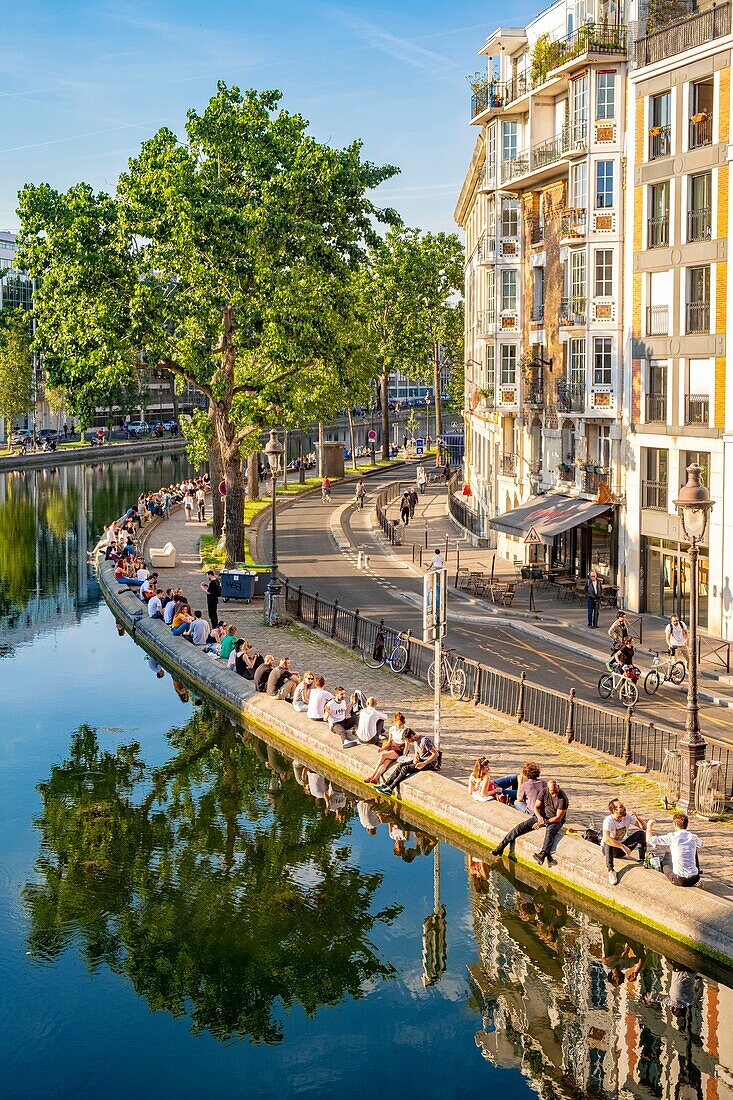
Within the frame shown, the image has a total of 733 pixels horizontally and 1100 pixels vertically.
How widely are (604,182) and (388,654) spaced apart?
63.6 ft

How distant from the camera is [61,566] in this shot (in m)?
60.9

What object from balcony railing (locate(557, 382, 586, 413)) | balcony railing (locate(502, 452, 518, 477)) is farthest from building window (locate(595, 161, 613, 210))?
balcony railing (locate(502, 452, 518, 477))

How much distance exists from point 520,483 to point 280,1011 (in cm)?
4028

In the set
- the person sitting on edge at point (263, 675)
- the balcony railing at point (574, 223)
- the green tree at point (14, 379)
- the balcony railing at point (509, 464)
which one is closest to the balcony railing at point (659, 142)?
the balcony railing at point (574, 223)

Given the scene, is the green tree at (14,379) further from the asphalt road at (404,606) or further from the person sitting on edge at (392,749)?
the person sitting on edge at (392,749)

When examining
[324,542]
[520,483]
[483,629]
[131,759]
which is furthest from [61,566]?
[131,759]

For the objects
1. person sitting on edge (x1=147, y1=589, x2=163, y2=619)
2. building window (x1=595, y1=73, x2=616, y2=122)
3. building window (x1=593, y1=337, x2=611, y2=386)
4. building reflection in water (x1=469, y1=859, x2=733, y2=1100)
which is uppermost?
building window (x1=595, y1=73, x2=616, y2=122)

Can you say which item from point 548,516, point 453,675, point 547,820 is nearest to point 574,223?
point 548,516

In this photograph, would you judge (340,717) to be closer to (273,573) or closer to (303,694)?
(303,694)

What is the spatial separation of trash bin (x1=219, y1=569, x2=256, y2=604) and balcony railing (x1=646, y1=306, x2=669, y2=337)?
15.9 m

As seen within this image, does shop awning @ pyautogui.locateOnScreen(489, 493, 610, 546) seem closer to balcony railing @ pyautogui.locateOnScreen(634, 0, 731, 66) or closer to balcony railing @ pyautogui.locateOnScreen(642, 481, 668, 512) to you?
balcony railing @ pyautogui.locateOnScreen(642, 481, 668, 512)

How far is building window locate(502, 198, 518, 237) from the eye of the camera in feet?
190

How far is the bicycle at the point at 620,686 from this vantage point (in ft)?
104

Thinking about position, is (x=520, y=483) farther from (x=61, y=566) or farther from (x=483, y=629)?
(x=61, y=566)
